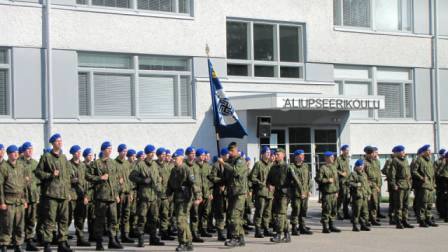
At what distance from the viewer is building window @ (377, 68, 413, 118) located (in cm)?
3020

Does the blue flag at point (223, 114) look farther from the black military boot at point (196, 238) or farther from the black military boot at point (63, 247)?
the black military boot at point (63, 247)

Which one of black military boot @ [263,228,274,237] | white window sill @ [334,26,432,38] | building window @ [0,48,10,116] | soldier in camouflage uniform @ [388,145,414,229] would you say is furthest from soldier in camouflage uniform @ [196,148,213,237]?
white window sill @ [334,26,432,38]

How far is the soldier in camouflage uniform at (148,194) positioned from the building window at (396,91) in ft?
51.0

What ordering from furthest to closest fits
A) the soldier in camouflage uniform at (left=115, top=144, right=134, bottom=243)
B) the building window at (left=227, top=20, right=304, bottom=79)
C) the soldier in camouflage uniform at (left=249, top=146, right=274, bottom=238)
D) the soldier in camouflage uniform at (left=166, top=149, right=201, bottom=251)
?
the building window at (left=227, top=20, right=304, bottom=79) < the soldier in camouflage uniform at (left=249, top=146, right=274, bottom=238) < the soldier in camouflage uniform at (left=115, top=144, right=134, bottom=243) < the soldier in camouflage uniform at (left=166, top=149, right=201, bottom=251)

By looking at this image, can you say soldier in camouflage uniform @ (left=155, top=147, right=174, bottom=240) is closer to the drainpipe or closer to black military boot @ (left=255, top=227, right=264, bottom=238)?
black military boot @ (left=255, top=227, right=264, bottom=238)

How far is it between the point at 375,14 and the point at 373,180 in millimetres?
11466

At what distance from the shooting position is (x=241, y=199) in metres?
16.1

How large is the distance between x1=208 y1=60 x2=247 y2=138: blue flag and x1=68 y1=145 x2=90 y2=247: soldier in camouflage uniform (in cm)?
683

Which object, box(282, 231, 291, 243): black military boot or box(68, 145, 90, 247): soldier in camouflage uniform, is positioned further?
box(282, 231, 291, 243): black military boot

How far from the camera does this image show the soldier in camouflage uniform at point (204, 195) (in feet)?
57.7

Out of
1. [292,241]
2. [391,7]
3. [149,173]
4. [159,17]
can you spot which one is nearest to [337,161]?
[292,241]

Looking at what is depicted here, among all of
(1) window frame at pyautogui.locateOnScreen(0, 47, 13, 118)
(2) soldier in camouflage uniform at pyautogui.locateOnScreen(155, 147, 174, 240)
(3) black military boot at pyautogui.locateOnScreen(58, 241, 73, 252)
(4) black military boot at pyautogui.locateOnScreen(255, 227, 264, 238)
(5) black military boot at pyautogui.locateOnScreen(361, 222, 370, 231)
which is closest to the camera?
(3) black military boot at pyautogui.locateOnScreen(58, 241, 73, 252)

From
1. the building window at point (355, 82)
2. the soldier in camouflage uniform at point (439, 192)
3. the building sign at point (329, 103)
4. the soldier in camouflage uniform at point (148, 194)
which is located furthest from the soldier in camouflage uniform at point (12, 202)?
the building window at point (355, 82)

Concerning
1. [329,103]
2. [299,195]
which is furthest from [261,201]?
[329,103]
